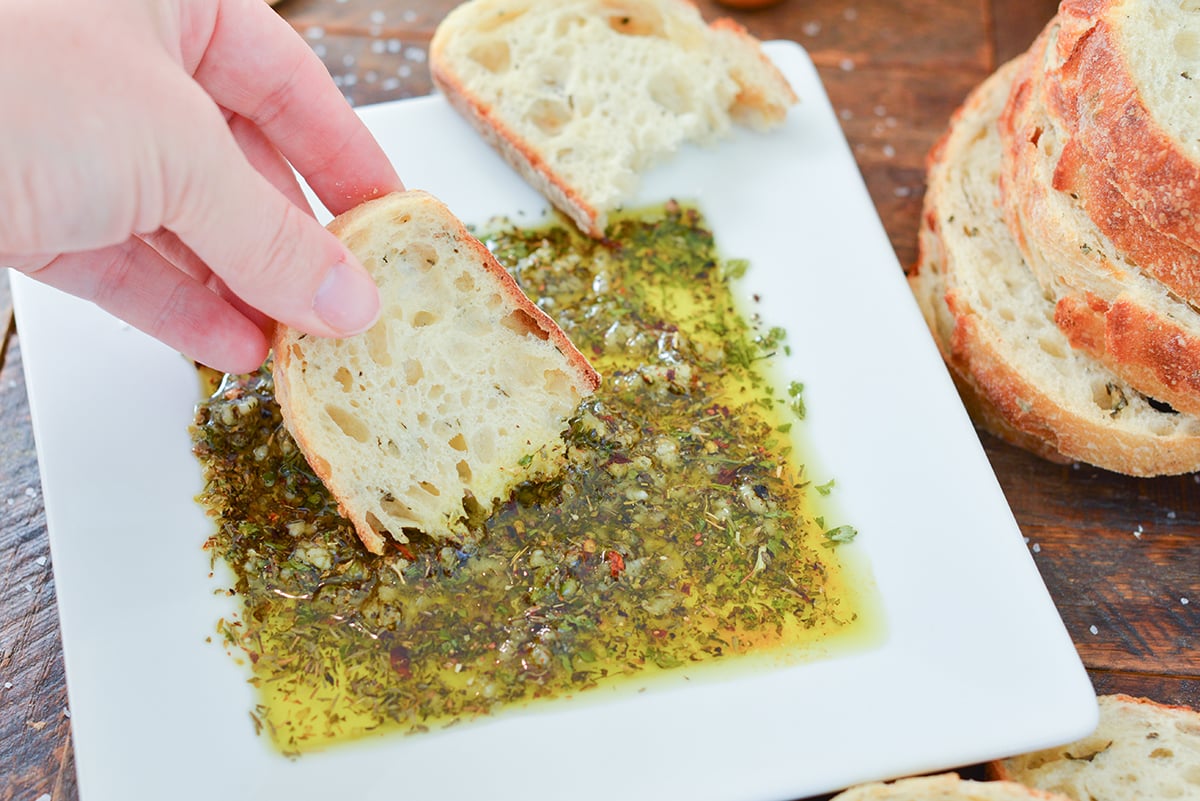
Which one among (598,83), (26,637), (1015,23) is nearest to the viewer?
(26,637)

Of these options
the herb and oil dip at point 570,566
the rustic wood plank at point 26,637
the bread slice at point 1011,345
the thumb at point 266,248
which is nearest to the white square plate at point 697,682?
the herb and oil dip at point 570,566

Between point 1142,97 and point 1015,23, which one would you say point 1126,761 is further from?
point 1015,23

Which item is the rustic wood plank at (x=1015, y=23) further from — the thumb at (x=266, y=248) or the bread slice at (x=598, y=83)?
the thumb at (x=266, y=248)

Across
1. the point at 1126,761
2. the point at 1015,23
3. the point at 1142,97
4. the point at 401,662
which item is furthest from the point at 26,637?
the point at 1015,23

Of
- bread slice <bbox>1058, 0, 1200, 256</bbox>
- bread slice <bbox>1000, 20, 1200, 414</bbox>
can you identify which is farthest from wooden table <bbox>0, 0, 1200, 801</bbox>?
bread slice <bbox>1058, 0, 1200, 256</bbox>

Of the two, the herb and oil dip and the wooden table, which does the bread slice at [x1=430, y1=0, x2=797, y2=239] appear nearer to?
the wooden table

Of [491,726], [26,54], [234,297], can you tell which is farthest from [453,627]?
[26,54]

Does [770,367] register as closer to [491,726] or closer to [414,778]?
[491,726]
